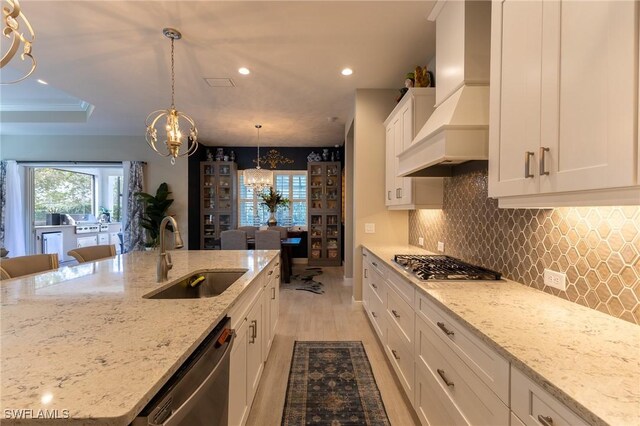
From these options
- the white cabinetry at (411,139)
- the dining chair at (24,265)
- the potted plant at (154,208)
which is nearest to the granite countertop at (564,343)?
the white cabinetry at (411,139)

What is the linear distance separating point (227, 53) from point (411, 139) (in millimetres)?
2014

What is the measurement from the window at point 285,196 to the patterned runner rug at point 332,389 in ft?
15.3

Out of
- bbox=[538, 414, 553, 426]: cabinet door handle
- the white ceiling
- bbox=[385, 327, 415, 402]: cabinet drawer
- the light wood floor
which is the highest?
the white ceiling

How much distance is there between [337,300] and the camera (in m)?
4.08

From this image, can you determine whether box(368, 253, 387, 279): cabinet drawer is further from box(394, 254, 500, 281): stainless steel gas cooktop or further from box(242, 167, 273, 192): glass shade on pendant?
box(242, 167, 273, 192): glass shade on pendant

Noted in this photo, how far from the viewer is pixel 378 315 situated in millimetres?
2664

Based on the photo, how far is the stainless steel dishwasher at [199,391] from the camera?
0.71 meters

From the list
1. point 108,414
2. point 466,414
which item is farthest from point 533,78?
point 108,414

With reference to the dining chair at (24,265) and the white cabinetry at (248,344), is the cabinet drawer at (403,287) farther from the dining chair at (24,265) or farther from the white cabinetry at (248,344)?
the dining chair at (24,265)

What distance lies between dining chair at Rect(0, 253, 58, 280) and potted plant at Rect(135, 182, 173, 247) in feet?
11.3

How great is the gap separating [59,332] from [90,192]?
8925 mm

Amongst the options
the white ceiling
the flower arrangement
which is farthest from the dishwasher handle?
the flower arrangement

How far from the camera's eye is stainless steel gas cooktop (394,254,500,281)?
169cm

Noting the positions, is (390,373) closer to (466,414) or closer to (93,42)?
(466,414)
